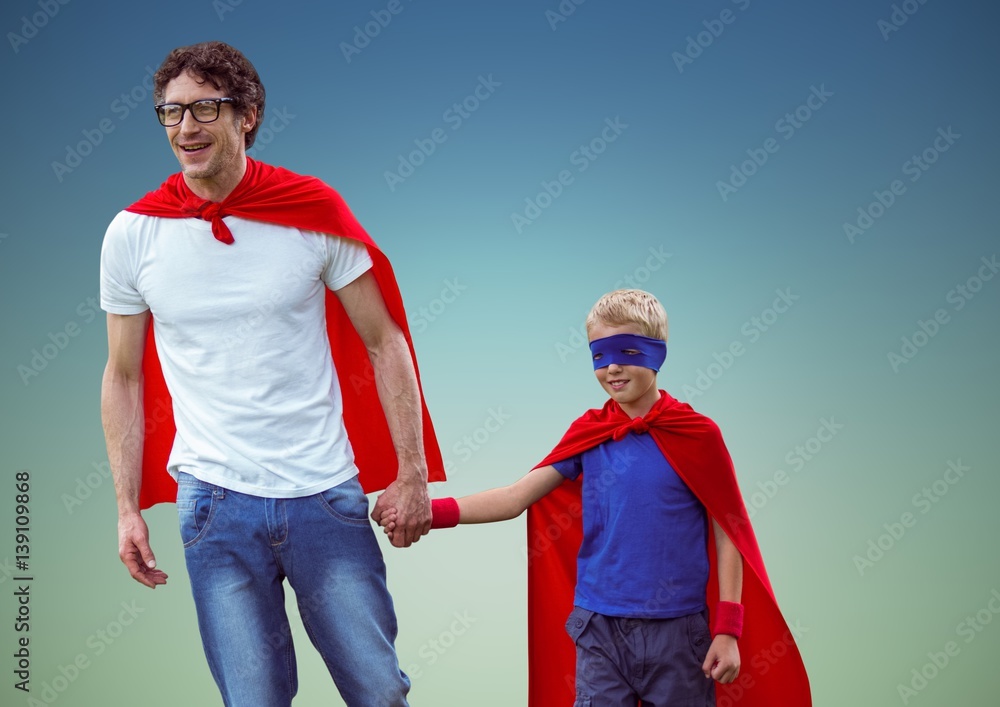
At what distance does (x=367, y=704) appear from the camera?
290cm

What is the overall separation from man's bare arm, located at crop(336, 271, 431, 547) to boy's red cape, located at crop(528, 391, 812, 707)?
0.55 m

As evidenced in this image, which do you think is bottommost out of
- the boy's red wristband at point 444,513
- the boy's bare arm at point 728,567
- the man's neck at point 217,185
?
the boy's bare arm at point 728,567

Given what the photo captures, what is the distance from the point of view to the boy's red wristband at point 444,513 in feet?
10.4

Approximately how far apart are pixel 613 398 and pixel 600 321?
0.24 metres

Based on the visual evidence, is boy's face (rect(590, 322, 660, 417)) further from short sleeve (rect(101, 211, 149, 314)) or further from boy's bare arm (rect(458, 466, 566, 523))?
short sleeve (rect(101, 211, 149, 314))

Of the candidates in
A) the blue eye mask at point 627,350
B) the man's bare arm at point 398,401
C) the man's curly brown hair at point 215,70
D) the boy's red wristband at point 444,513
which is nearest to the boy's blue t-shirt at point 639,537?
the blue eye mask at point 627,350

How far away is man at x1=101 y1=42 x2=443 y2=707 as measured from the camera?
9.28ft

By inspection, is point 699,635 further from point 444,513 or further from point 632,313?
point 632,313

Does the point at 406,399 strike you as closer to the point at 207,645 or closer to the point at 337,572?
the point at 337,572

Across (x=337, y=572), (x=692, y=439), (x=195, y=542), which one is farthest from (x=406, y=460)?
(x=692, y=439)

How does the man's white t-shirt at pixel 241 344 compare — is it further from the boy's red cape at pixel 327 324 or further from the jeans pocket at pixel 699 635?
the jeans pocket at pixel 699 635

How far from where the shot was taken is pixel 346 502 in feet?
9.50

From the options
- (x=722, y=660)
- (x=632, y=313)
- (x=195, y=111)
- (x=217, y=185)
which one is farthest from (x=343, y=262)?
(x=722, y=660)

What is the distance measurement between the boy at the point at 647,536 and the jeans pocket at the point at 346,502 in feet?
0.38
